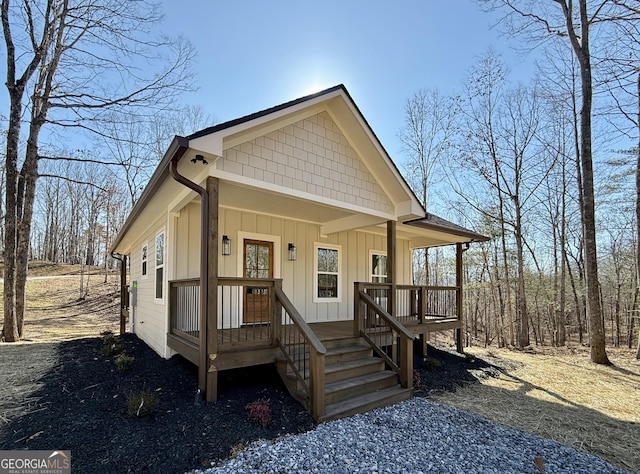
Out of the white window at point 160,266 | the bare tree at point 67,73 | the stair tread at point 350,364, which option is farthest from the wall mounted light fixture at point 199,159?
the bare tree at point 67,73

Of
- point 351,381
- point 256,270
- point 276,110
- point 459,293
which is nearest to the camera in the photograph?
point 276,110

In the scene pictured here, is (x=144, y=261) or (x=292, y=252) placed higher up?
(x=292, y=252)

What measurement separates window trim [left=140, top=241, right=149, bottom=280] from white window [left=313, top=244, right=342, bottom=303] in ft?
13.9

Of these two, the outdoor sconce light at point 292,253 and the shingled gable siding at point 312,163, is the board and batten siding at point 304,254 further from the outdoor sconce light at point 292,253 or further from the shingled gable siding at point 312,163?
the shingled gable siding at point 312,163

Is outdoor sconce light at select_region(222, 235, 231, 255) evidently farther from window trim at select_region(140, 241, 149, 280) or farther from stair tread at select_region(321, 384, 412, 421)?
stair tread at select_region(321, 384, 412, 421)

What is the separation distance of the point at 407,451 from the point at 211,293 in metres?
2.96

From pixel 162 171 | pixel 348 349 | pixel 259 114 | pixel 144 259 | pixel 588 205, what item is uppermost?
pixel 259 114

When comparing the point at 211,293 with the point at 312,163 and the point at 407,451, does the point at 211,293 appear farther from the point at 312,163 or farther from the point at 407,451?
the point at 407,451

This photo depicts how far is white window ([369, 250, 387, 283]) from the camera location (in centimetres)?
1003

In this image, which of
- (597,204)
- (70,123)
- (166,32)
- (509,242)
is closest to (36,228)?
(70,123)

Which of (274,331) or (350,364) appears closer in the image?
(274,331)

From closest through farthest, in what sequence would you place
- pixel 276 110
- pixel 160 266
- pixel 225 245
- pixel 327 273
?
1. pixel 276 110
2. pixel 225 245
3. pixel 160 266
4. pixel 327 273

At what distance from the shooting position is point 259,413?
416 centimetres

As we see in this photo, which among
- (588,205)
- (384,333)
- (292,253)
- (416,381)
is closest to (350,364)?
(384,333)
